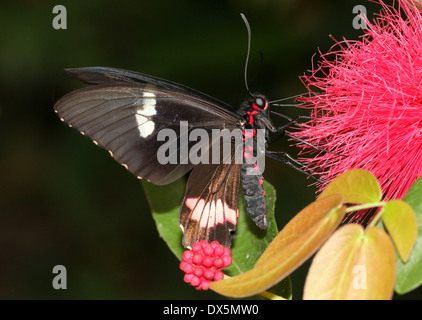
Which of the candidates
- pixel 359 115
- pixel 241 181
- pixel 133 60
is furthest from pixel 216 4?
pixel 359 115

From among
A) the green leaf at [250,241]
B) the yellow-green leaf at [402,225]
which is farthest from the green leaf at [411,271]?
the green leaf at [250,241]

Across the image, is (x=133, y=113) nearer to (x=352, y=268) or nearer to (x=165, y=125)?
(x=165, y=125)

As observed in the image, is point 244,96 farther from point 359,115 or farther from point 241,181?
point 359,115

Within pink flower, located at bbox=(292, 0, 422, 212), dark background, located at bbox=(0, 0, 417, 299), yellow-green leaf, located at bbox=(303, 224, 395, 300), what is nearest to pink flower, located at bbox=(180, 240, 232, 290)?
yellow-green leaf, located at bbox=(303, 224, 395, 300)

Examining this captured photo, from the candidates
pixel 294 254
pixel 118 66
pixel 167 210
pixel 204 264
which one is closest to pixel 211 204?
pixel 167 210

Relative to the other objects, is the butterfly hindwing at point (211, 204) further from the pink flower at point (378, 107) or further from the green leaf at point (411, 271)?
the green leaf at point (411, 271)
